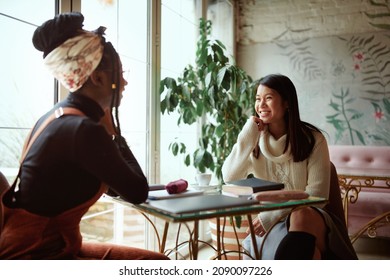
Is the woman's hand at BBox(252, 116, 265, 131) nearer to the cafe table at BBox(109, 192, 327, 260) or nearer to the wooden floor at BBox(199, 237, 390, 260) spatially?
the cafe table at BBox(109, 192, 327, 260)

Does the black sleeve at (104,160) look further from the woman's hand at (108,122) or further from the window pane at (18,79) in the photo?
the window pane at (18,79)

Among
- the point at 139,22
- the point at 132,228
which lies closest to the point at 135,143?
the point at 132,228

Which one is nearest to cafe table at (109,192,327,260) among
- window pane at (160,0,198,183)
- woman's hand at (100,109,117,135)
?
woman's hand at (100,109,117,135)

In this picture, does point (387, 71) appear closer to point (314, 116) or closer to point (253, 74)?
point (314, 116)

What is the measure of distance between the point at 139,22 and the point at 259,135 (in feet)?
3.55

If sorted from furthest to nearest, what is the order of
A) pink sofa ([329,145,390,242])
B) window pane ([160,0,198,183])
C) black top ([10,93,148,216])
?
pink sofa ([329,145,390,242])
window pane ([160,0,198,183])
black top ([10,93,148,216])

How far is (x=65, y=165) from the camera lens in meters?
0.85

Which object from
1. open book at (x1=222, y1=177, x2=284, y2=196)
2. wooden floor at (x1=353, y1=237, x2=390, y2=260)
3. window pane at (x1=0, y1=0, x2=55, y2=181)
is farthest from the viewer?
wooden floor at (x1=353, y1=237, x2=390, y2=260)

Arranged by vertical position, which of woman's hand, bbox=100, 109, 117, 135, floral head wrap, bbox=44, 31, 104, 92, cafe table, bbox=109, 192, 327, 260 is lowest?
cafe table, bbox=109, 192, 327, 260

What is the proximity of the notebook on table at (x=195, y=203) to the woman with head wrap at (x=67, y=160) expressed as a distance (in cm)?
7

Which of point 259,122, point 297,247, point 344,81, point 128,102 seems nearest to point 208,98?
point 128,102

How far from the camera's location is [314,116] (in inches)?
142

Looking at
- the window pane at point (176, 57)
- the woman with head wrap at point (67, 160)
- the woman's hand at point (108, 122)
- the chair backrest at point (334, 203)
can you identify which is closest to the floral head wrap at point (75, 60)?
the woman with head wrap at point (67, 160)

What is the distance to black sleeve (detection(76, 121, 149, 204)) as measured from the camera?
851mm
